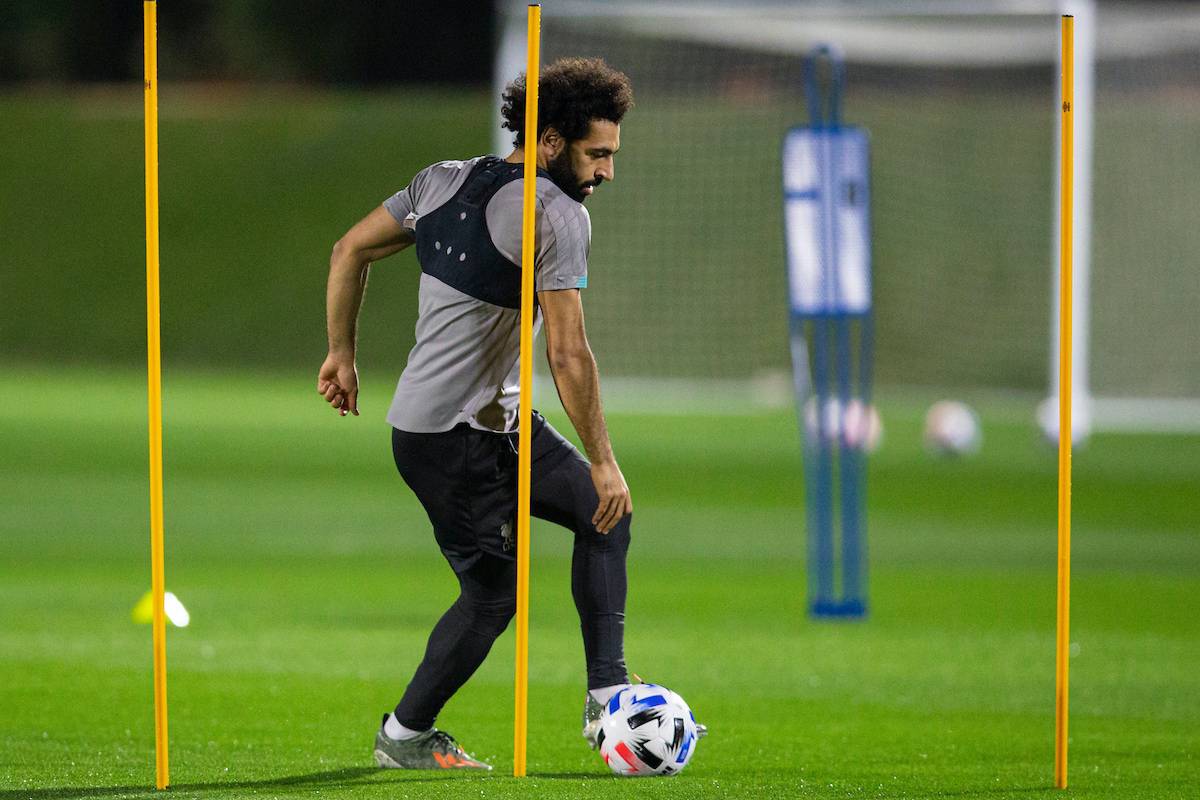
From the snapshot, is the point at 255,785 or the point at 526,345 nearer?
the point at 526,345

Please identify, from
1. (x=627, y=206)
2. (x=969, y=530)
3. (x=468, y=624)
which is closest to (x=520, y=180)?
(x=468, y=624)

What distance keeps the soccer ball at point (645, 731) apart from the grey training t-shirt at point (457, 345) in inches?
32.7

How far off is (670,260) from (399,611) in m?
17.7

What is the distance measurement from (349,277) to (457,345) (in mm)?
396

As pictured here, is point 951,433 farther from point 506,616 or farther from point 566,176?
point 566,176

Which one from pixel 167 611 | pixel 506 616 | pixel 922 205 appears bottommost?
pixel 167 611

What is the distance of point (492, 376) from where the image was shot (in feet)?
17.2

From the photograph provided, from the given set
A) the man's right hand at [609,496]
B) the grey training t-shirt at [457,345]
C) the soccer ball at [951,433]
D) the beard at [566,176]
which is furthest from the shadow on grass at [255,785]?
the soccer ball at [951,433]

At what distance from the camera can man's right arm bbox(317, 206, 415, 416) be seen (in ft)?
17.5

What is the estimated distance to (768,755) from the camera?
598cm

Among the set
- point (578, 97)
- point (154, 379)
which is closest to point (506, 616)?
point (154, 379)

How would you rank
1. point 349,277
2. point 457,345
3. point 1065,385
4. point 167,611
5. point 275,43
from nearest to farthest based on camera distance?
1. point 1065,385
2. point 457,345
3. point 349,277
4. point 167,611
5. point 275,43

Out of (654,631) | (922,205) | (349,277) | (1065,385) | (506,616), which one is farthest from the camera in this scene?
(922,205)

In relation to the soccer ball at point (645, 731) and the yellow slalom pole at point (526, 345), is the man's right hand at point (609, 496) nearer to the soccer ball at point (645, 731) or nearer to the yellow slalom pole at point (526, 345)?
the yellow slalom pole at point (526, 345)
